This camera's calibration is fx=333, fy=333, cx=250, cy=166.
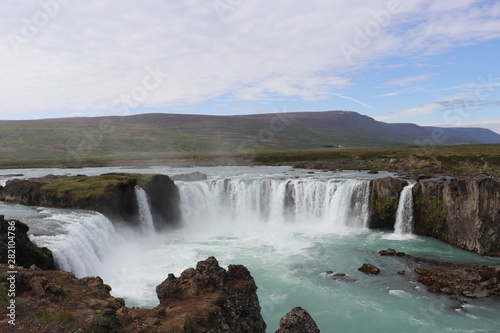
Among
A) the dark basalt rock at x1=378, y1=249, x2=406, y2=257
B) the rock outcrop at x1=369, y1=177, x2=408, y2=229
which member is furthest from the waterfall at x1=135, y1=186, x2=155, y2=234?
the rock outcrop at x1=369, y1=177, x2=408, y2=229

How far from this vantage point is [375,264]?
26438 millimetres

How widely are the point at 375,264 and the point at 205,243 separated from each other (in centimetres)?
1628

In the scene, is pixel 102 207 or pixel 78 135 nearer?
pixel 102 207

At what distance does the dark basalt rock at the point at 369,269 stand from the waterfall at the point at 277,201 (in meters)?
13.5

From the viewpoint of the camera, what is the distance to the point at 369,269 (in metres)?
24.9

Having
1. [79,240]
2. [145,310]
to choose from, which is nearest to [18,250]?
[79,240]

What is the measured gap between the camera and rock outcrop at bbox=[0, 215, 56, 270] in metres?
15.1

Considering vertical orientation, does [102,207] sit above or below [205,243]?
above

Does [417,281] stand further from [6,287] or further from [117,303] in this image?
[6,287]

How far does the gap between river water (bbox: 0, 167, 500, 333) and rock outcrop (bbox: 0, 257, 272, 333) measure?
21.4 feet

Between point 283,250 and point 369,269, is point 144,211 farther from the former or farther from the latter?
point 369,269

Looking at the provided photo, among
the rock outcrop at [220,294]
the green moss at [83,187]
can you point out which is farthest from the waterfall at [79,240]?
the rock outcrop at [220,294]

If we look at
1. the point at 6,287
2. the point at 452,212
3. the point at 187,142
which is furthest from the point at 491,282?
the point at 187,142

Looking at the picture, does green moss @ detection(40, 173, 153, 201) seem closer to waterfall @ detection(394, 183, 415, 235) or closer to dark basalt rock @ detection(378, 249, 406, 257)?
dark basalt rock @ detection(378, 249, 406, 257)
